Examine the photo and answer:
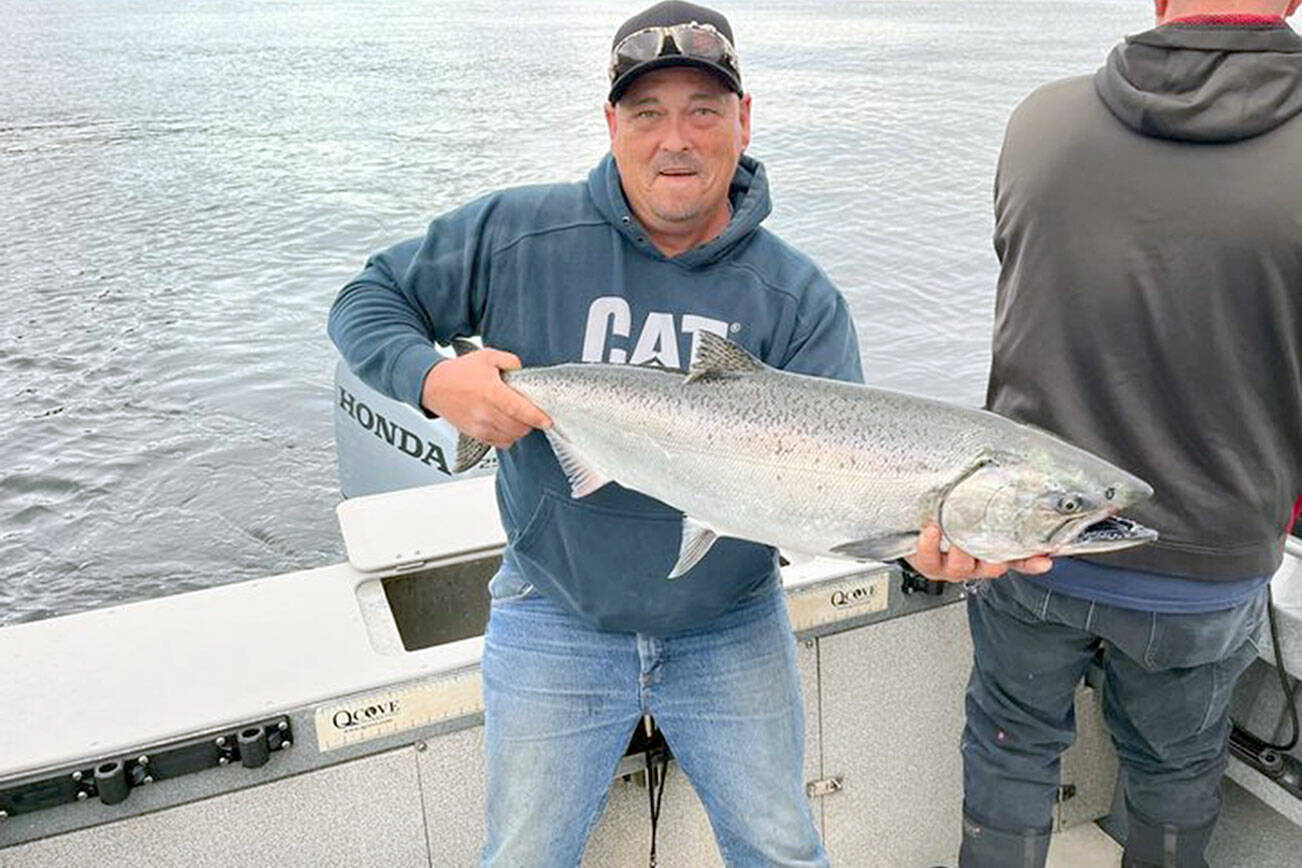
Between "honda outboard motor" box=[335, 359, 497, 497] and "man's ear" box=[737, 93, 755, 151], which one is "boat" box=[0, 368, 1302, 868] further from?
"honda outboard motor" box=[335, 359, 497, 497]

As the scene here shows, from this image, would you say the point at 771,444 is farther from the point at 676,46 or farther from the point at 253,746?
the point at 253,746

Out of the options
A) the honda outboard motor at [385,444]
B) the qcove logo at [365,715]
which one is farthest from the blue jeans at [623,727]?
the honda outboard motor at [385,444]

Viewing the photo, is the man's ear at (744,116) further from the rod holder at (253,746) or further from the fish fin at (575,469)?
the rod holder at (253,746)

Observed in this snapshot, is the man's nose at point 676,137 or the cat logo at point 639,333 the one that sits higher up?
the man's nose at point 676,137

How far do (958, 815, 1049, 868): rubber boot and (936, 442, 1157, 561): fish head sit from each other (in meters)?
1.17

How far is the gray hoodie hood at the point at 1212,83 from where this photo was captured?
2.43m

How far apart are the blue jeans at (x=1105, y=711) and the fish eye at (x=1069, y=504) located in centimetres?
61

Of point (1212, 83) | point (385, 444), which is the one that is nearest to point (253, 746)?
point (1212, 83)

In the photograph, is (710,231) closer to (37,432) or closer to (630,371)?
(630,371)

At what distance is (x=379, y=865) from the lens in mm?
3037

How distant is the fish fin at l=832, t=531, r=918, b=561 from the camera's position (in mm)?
2340

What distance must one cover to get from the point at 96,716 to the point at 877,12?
56.4 metres

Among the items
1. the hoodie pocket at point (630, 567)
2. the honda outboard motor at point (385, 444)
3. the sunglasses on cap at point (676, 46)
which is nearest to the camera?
the sunglasses on cap at point (676, 46)

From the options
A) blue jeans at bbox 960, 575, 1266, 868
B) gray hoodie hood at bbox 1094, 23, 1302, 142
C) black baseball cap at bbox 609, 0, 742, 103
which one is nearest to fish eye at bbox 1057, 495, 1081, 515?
blue jeans at bbox 960, 575, 1266, 868
